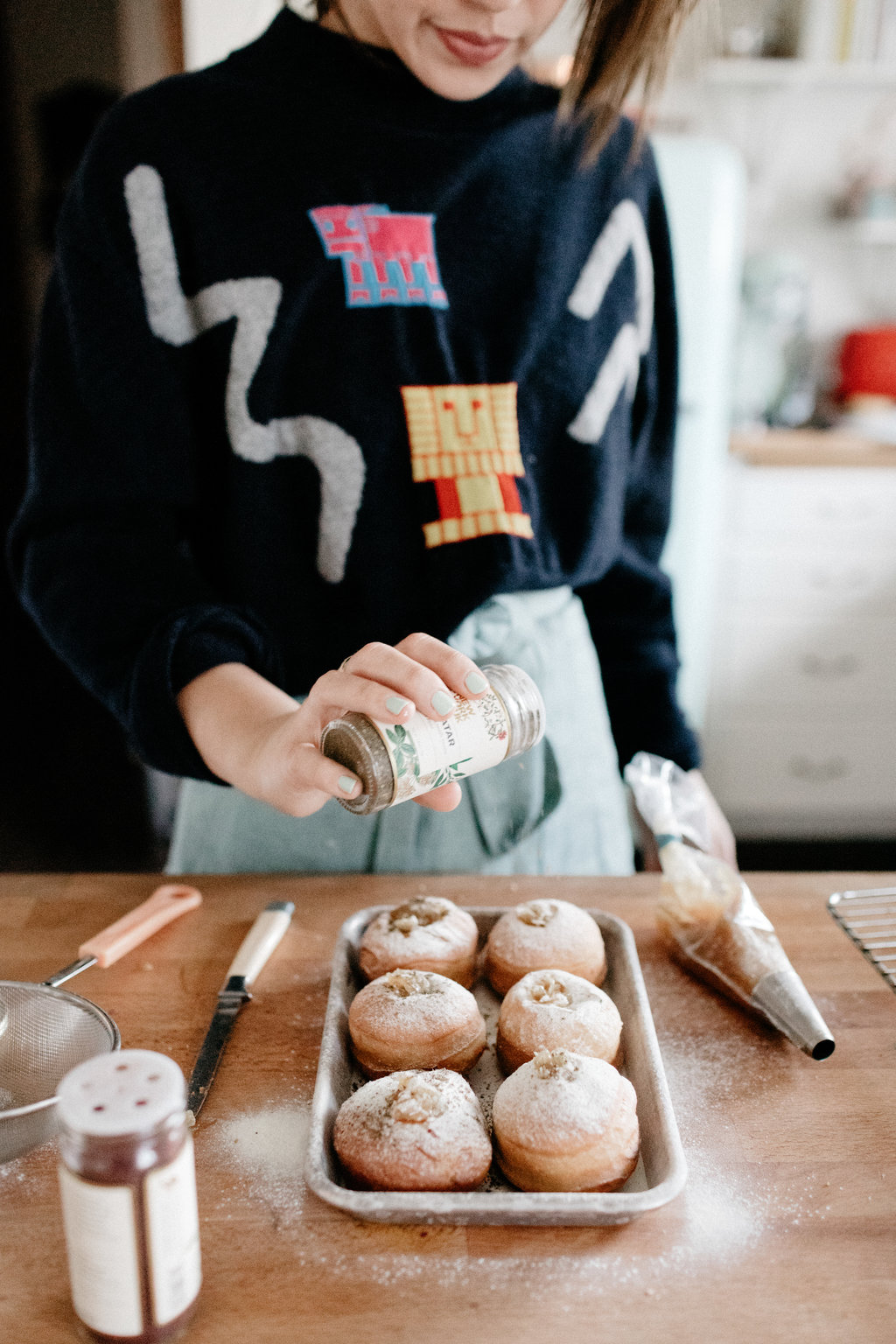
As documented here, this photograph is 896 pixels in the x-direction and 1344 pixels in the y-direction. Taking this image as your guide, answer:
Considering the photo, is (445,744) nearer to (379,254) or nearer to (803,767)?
(379,254)

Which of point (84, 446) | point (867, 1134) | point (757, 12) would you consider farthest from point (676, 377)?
point (757, 12)

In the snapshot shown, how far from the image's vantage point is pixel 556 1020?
67 cm

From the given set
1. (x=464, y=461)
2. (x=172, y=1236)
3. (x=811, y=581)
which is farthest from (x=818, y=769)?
(x=172, y=1236)

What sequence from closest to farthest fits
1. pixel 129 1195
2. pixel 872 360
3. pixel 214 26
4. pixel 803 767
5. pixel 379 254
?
pixel 129 1195, pixel 379 254, pixel 214 26, pixel 803 767, pixel 872 360

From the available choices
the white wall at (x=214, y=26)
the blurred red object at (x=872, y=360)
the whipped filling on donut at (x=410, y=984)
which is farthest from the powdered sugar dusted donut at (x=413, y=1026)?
the blurred red object at (x=872, y=360)

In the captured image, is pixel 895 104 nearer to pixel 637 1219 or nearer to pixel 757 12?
pixel 757 12

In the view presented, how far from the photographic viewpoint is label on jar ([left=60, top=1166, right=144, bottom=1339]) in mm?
443

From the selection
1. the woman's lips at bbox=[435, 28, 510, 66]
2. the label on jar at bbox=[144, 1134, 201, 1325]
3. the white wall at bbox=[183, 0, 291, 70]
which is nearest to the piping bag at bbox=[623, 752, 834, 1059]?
the label on jar at bbox=[144, 1134, 201, 1325]

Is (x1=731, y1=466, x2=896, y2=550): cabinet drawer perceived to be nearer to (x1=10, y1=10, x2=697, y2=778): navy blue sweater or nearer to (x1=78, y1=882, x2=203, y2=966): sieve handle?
(x1=10, y1=10, x2=697, y2=778): navy blue sweater

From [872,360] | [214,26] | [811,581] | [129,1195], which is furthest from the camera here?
[872,360]

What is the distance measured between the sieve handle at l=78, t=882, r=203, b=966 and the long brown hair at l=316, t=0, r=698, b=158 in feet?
2.65

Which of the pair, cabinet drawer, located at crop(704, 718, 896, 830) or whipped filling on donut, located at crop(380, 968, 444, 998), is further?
cabinet drawer, located at crop(704, 718, 896, 830)

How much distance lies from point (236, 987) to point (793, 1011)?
0.41 metres

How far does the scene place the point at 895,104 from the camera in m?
2.85
